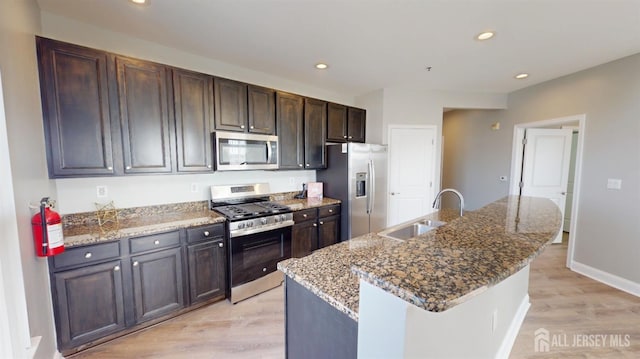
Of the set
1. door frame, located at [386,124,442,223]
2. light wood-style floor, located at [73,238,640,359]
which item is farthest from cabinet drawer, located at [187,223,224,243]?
door frame, located at [386,124,442,223]

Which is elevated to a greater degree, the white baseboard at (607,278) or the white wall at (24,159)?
the white wall at (24,159)

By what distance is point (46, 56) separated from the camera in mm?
1744

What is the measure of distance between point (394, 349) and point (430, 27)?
2418mm

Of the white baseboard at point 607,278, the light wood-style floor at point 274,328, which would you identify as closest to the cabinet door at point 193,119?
the light wood-style floor at point 274,328

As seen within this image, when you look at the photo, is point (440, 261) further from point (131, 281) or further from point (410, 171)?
point (410, 171)

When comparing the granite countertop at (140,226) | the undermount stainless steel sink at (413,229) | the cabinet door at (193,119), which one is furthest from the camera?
the cabinet door at (193,119)

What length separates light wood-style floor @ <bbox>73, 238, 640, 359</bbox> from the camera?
1.87m

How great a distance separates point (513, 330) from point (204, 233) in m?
2.73

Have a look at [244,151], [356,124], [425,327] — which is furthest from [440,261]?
[356,124]

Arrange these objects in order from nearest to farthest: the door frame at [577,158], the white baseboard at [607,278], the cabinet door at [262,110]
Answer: the white baseboard at [607,278]
the cabinet door at [262,110]
the door frame at [577,158]

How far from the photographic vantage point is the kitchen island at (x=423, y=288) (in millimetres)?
644

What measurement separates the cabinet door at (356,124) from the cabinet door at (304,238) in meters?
1.66

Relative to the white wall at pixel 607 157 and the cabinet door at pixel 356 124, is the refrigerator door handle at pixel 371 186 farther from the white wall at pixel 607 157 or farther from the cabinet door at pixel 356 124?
the white wall at pixel 607 157

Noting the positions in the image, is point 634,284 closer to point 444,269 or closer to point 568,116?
point 568,116
